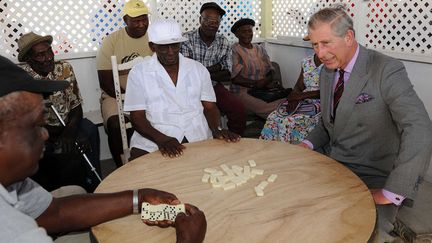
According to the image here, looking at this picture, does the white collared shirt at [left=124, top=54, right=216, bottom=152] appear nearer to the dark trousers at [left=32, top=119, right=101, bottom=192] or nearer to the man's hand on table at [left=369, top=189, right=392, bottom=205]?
the dark trousers at [left=32, top=119, right=101, bottom=192]

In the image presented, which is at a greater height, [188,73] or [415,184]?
[188,73]

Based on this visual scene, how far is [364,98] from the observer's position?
82.8 inches

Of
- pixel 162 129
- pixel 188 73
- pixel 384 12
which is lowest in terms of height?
pixel 162 129

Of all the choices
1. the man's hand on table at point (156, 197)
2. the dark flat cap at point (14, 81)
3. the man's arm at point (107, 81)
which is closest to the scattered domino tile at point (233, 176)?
the man's hand on table at point (156, 197)

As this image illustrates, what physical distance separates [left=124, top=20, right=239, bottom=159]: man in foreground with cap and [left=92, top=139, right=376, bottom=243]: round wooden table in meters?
0.62

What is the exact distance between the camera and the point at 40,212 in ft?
5.03

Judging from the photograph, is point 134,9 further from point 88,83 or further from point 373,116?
point 373,116

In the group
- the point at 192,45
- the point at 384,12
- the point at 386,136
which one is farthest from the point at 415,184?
the point at 192,45

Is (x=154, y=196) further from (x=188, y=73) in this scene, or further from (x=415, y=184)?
(x=188, y=73)

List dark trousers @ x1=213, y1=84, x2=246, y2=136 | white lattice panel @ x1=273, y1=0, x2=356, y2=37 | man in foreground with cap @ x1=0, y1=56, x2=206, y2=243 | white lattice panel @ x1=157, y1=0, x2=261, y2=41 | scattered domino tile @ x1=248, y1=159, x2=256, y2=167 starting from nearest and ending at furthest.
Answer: man in foreground with cap @ x1=0, y1=56, x2=206, y2=243 < scattered domino tile @ x1=248, y1=159, x2=256, y2=167 < dark trousers @ x1=213, y1=84, x2=246, y2=136 < white lattice panel @ x1=157, y1=0, x2=261, y2=41 < white lattice panel @ x1=273, y1=0, x2=356, y2=37

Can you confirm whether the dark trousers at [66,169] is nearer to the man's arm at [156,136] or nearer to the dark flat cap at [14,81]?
the man's arm at [156,136]

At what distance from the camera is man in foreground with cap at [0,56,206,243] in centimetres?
97

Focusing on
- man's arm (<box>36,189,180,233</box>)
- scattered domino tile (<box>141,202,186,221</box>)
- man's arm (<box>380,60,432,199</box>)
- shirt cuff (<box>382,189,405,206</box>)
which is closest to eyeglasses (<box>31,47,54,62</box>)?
man's arm (<box>36,189,180,233</box>)

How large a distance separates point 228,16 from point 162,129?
2.93m
